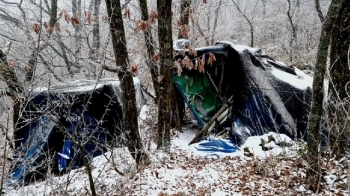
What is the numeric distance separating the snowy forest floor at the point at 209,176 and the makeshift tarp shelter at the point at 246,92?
611 millimetres

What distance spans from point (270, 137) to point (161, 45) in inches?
114

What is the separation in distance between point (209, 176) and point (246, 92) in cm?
241

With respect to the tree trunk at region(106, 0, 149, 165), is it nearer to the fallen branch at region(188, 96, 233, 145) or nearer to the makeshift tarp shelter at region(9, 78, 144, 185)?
the makeshift tarp shelter at region(9, 78, 144, 185)

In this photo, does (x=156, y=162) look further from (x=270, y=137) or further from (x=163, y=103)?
(x=270, y=137)

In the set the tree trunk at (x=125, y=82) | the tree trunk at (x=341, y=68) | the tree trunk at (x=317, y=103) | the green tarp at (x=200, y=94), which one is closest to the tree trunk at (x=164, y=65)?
the tree trunk at (x=125, y=82)

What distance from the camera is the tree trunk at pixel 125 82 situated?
15.3ft

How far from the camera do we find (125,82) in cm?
483

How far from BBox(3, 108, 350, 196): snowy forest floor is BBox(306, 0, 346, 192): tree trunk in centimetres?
25

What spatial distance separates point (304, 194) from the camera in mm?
3844

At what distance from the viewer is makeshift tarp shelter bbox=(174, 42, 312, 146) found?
5.97 meters

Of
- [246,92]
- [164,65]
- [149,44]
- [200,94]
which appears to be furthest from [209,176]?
[149,44]

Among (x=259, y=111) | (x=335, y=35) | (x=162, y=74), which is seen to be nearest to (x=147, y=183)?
(x=162, y=74)

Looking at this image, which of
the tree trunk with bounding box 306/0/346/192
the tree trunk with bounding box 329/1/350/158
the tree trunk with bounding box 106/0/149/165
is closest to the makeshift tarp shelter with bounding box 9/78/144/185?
the tree trunk with bounding box 106/0/149/165

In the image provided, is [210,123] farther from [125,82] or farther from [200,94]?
[125,82]
